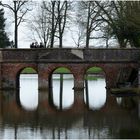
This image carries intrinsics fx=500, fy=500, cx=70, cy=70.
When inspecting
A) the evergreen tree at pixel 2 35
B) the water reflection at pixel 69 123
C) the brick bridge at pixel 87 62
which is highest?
the evergreen tree at pixel 2 35

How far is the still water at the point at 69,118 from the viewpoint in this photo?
19422mm

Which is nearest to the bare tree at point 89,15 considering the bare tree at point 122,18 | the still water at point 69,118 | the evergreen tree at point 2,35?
the bare tree at point 122,18

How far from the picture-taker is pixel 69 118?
2438 cm

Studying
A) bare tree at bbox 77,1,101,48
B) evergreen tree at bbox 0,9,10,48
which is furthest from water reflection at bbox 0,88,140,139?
evergreen tree at bbox 0,9,10,48

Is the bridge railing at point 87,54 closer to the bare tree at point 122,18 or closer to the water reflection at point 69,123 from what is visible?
the bare tree at point 122,18

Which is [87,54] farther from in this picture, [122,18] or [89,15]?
[89,15]

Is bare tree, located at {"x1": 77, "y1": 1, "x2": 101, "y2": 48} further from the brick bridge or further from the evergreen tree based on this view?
the evergreen tree

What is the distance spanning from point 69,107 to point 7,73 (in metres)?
15.1

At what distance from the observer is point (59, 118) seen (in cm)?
2423

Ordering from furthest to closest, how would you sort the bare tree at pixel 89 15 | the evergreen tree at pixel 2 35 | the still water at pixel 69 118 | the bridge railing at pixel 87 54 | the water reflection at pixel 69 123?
the evergreen tree at pixel 2 35 → the bare tree at pixel 89 15 → the bridge railing at pixel 87 54 → the still water at pixel 69 118 → the water reflection at pixel 69 123

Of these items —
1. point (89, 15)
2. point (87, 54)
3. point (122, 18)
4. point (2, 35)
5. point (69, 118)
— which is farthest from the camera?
point (2, 35)

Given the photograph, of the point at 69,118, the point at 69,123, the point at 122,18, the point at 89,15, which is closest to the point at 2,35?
the point at 89,15

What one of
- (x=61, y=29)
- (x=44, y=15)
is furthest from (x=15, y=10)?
(x=44, y=15)

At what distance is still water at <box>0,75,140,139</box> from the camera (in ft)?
63.7
